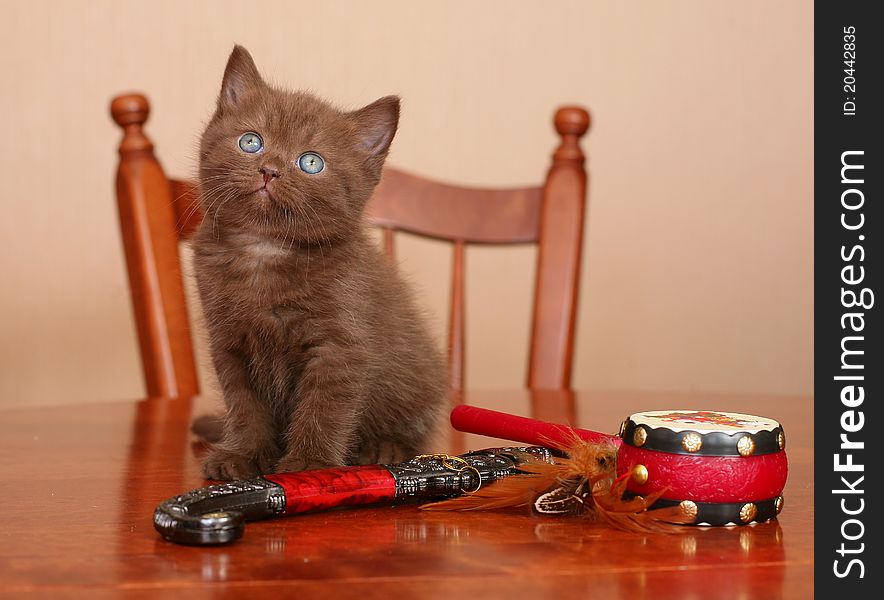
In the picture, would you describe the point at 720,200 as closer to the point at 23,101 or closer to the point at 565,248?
the point at 565,248

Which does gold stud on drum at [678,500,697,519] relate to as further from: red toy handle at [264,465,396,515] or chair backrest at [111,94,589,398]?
chair backrest at [111,94,589,398]

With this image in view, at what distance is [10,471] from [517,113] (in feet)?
6.79

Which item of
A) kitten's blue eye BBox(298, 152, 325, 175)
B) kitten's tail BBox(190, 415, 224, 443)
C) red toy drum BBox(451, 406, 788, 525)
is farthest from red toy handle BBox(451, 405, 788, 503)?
kitten's tail BBox(190, 415, 224, 443)

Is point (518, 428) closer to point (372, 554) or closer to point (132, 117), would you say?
point (372, 554)

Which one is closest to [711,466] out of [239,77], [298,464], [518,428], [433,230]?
[518,428]

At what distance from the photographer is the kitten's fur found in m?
1.09

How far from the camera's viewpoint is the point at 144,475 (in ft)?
3.50

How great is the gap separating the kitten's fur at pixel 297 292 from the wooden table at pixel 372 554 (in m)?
0.12

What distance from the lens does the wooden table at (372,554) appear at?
27.0 inches

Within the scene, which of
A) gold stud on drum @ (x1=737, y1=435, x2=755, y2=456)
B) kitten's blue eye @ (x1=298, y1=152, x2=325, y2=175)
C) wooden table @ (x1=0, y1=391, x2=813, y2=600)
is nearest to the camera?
wooden table @ (x1=0, y1=391, x2=813, y2=600)

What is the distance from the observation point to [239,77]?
47.1 inches

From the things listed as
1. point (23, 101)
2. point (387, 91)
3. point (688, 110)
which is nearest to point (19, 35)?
point (23, 101)

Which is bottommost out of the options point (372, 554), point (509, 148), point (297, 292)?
point (372, 554)

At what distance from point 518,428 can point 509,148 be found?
1952mm
